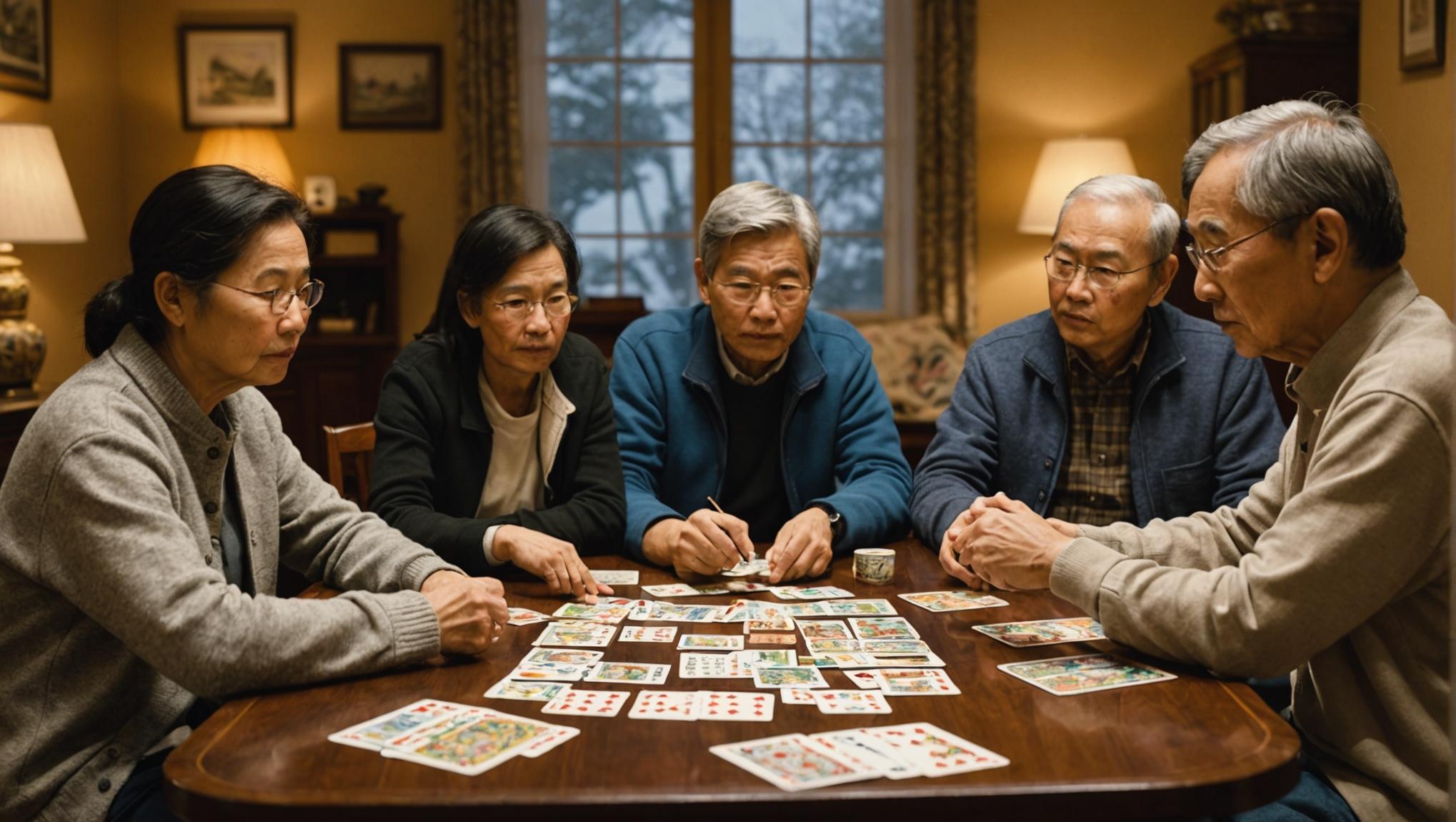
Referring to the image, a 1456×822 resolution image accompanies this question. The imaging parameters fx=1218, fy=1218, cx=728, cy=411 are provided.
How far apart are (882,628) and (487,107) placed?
526 centimetres

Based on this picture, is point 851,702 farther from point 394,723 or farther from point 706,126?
point 706,126

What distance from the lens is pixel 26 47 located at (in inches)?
213

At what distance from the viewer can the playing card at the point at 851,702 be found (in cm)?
142

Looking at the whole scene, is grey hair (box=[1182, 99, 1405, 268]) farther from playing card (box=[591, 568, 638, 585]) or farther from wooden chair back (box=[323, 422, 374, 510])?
wooden chair back (box=[323, 422, 374, 510])

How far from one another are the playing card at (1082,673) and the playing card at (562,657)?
54cm

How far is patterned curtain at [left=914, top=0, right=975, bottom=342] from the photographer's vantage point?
21.3 feet

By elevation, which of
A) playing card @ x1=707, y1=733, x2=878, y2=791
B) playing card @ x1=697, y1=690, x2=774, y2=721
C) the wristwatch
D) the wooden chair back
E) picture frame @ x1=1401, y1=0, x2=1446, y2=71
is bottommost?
playing card @ x1=707, y1=733, x2=878, y2=791

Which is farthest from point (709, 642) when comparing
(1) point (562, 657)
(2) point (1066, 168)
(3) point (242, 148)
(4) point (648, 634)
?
(3) point (242, 148)

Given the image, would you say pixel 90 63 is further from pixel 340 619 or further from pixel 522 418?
pixel 340 619

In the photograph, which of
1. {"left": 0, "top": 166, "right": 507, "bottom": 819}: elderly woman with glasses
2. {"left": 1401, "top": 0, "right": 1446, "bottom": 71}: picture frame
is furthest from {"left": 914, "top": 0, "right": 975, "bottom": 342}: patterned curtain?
{"left": 0, "top": 166, "right": 507, "bottom": 819}: elderly woman with glasses

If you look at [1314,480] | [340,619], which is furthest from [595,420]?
[1314,480]

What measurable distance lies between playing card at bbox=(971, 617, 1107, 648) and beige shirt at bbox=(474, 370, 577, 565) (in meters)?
1.02

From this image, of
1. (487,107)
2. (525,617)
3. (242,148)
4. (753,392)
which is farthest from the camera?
(487,107)

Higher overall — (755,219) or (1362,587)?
(755,219)
